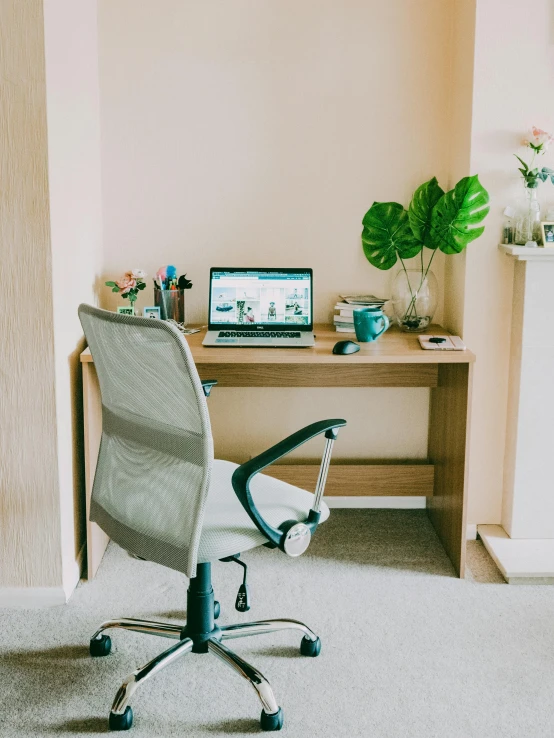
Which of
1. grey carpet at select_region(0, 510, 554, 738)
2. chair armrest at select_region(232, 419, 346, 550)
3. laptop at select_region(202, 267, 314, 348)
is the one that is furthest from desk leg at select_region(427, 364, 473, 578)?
chair armrest at select_region(232, 419, 346, 550)

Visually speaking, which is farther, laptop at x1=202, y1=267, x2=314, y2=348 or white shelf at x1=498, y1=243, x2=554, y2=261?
laptop at x1=202, y1=267, x2=314, y2=348

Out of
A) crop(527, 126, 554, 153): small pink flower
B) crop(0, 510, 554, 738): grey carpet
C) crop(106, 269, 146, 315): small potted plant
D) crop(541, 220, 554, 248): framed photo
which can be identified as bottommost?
crop(0, 510, 554, 738): grey carpet

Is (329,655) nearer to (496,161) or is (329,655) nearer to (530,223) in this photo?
(530,223)

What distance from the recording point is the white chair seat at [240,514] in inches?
79.2

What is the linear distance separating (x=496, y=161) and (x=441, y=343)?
0.72m

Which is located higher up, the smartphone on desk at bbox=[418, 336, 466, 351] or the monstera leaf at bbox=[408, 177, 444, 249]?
the monstera leaf at bbox=[408, 177, 444, 249]

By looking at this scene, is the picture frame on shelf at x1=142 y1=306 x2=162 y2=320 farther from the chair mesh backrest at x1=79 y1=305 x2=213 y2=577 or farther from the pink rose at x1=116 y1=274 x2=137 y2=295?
the chair mesh backrest at x1=79 y1=305 x2=213 y2=577

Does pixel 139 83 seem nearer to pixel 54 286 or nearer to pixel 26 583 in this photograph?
pixel 54 286

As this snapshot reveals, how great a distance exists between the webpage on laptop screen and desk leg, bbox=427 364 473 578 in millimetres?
611

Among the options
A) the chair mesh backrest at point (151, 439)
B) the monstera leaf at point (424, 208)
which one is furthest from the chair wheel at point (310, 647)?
the monstera leaf at point (424, 208)

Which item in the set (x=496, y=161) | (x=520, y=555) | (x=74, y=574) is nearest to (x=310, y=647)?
(x=74, y=574)

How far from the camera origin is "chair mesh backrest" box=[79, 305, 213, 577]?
1.91 metres

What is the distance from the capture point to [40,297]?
2.53 metres

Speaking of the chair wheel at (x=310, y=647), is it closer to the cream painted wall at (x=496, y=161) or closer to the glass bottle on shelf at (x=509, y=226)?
the cream painted wall at (x=496, y=161)
